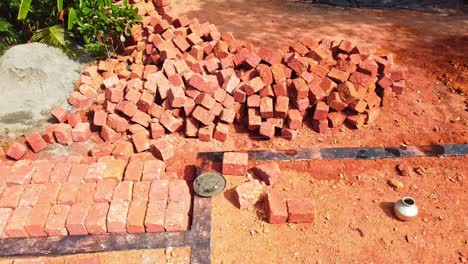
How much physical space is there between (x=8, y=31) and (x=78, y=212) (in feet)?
11.8

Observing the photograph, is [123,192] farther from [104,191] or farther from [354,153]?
[354,153]

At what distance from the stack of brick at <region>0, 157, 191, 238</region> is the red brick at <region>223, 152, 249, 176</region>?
50cm

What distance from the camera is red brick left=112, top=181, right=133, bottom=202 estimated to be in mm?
3654

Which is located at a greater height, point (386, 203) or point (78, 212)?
point (78, 212)

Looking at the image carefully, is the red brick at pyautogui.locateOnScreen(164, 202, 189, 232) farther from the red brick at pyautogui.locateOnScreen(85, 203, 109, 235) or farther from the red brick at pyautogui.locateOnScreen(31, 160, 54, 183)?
the red brick at pyautogui.locateOnScreen(31, 160, 54, 183)

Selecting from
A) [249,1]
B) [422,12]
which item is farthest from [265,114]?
[422,12]

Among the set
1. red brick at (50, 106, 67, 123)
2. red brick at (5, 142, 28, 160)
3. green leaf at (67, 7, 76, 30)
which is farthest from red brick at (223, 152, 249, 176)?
green leaf at (67, 7, 76, 30)

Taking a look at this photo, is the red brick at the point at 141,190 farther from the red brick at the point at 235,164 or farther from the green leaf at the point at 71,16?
the green leaf at the point at 71,16

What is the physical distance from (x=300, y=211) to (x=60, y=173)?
2.59 m

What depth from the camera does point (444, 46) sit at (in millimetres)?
6574

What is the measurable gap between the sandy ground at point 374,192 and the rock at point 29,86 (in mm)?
1952

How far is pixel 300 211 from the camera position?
3508 mm

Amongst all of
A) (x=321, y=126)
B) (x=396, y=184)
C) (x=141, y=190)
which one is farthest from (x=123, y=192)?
(x=396, y=184)

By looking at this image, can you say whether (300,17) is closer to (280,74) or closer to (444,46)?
(444,46)
